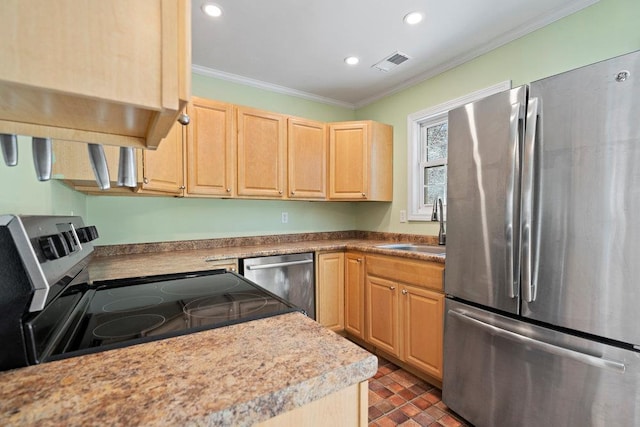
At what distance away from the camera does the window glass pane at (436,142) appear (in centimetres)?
273

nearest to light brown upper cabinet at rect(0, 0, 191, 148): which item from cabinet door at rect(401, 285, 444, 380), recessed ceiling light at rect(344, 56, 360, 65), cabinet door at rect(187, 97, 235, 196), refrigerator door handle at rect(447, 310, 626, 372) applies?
refrigerator door handle at rect(447, 310, 626, 372)

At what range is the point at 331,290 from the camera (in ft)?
9.00

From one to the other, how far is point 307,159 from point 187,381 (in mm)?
2568

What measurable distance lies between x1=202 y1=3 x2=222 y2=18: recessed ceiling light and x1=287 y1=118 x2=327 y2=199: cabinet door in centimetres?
106

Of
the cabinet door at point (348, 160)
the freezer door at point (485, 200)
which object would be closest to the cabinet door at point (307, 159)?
the cabinet door at point (348, 160)

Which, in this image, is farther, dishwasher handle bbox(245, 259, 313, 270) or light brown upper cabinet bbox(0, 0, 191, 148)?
dishwasher handle bbox(245, 259, 313, 270)

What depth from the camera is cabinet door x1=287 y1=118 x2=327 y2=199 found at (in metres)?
2.84

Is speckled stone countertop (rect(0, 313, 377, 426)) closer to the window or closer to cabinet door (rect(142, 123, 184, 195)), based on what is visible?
cabinet door (rect(142, 123, 184, 195))

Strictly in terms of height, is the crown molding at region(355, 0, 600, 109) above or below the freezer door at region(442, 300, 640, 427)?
above

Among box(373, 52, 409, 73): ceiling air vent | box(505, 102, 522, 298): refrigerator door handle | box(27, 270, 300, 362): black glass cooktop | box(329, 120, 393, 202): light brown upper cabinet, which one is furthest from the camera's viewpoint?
box(329, 120, 393, 202): light brown upper cabinet

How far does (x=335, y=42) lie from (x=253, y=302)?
2.08m

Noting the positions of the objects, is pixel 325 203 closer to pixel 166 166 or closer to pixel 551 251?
pixel 166 166

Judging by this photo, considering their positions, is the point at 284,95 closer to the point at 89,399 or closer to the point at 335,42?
the point at 335,42

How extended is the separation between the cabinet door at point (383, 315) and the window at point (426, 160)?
807mm
